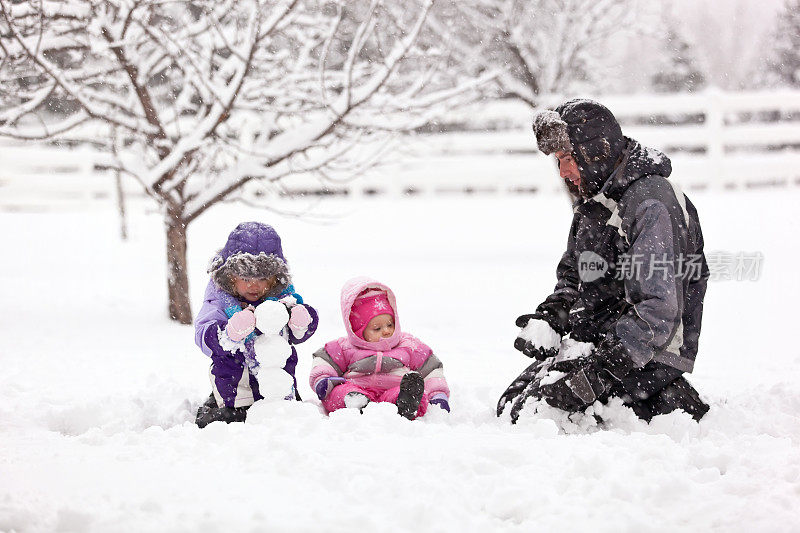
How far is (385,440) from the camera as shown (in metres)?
3.03

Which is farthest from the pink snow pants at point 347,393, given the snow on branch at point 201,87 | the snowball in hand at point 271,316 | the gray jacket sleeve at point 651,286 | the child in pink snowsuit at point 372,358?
the snow on branch at point 201,87

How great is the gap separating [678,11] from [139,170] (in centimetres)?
1884

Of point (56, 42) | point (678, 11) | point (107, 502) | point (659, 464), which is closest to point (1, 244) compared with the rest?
point (56, 42)

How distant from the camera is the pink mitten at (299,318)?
3.71m

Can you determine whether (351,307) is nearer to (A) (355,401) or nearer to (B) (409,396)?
(A) (355,401)

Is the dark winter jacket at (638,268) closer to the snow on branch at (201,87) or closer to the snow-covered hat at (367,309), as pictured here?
the snow-covered hat at (367,309)

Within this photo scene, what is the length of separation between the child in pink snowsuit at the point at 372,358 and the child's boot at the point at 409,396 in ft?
0.86

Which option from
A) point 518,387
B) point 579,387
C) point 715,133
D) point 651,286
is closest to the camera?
point 651,286

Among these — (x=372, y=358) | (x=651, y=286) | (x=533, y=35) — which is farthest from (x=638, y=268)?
(x=533, y=35)

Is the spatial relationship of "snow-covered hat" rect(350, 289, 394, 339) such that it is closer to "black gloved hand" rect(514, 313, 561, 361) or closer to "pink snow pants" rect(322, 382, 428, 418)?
"pink snow pants" rect(322, 382, 428, 418)

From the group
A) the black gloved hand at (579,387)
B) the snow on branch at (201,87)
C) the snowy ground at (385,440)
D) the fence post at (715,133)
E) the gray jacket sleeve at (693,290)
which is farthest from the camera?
the fence post at (715,133)

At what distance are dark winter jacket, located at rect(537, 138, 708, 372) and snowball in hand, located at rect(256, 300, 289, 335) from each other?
1261 millimetres

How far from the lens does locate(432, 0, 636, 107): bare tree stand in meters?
13.9

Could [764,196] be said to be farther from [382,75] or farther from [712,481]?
[712,481]
